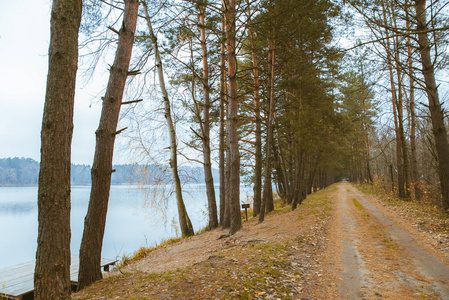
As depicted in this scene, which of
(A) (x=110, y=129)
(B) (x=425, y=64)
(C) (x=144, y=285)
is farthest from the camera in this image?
(B) (x=425, y=64)

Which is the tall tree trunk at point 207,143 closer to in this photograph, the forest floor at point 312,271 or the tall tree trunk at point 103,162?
the forest floor at point 312,271

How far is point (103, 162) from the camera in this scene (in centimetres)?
484

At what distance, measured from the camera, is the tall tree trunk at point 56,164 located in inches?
110

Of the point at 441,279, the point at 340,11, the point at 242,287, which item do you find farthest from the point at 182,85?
the point at 441,279

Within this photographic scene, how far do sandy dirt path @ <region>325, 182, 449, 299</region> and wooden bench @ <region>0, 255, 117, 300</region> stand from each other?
617 cm

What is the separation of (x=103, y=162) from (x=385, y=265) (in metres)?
5.65

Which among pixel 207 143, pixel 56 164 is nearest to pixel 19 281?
pixel 56 164

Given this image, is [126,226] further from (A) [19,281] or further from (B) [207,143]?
(A) [19,281]

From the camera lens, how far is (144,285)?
3.94m

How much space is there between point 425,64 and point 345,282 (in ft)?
25.7

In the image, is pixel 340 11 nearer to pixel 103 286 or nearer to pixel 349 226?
pixel 349 226

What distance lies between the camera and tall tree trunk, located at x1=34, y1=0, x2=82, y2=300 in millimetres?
2807

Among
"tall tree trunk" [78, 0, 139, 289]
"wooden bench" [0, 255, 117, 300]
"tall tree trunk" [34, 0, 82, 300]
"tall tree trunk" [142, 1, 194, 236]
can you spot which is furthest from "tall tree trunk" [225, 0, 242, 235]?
"tall tree trunk" [34, 0, 82, 300]

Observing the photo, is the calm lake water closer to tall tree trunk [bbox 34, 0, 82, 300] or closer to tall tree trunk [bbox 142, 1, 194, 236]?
tall tree trunk [bbox 142, 1, 194, 236]
